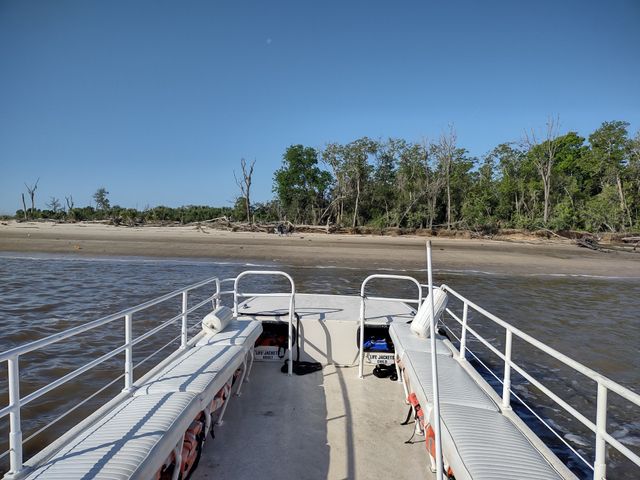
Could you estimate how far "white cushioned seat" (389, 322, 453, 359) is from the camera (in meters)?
4.12

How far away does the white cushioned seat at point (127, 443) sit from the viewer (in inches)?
78.7

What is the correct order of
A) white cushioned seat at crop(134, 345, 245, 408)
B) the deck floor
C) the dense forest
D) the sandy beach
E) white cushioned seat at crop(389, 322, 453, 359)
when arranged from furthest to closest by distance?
the dense forest, the sandy beach, white cushioned seat at crop(389, 322, 453, 359), the deck floor, white cushioned seat at crop(134, 345, 245, 408)

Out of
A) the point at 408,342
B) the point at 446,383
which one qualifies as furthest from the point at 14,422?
the point at 408,342

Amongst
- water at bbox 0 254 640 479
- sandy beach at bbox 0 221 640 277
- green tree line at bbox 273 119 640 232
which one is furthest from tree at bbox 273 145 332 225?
water at bbox 0 254 640 479

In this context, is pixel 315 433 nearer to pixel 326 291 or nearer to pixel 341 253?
pixel 326 291

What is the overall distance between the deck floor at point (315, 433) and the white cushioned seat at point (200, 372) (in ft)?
1.95

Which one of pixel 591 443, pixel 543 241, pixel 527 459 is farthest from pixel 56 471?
pixel 543 241

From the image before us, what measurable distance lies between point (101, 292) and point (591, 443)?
441 inches

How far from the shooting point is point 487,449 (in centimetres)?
231

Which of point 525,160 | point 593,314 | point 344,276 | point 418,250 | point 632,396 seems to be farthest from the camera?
point 525,160

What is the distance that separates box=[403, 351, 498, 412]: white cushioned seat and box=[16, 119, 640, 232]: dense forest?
33.9m

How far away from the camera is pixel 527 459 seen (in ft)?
7.41

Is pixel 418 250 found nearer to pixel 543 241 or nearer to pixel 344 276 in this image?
pixel 344 276

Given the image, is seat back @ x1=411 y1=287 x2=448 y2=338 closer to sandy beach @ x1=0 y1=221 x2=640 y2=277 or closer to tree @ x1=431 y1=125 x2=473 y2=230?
sandy beach @ x1=0 y1=221 x2=640 y2=277
